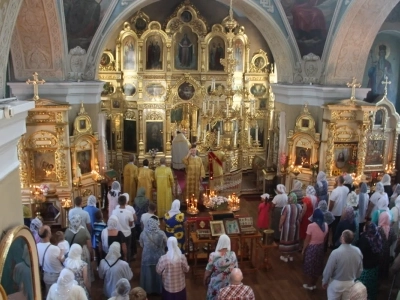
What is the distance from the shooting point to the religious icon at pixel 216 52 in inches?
551

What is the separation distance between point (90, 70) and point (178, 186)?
3.72 meters

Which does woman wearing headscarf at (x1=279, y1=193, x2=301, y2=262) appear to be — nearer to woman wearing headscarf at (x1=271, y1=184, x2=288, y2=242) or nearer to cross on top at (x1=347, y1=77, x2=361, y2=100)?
woman wearing headscarf at (x1=271, y1=184, x2=288, y2=242)

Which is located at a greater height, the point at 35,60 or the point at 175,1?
the point at 175,1

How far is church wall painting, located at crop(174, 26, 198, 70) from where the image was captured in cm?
1388

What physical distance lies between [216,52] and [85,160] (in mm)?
6189

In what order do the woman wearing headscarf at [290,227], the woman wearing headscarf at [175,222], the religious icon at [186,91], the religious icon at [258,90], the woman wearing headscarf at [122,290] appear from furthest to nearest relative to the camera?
the religious icon at [258,90], the religious icon at [186,91], the woman wearing headscarf at [290,227], the woman wearing headscarf at [175,222], the woman wearing headscarf at [122,290]

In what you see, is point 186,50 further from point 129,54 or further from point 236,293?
point 236,293

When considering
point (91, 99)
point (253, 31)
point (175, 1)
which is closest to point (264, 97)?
point (253, 31)

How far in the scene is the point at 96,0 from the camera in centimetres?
961

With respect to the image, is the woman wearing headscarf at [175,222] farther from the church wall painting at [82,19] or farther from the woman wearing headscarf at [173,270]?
the church wall painting at [82,19]

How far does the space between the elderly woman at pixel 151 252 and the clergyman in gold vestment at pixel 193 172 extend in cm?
387

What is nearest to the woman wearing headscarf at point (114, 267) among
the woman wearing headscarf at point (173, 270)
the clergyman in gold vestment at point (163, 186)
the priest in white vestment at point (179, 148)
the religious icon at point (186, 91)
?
the woman wearing headscarf at point (173, 270)

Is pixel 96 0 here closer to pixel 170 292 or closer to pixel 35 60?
pixel 35 60

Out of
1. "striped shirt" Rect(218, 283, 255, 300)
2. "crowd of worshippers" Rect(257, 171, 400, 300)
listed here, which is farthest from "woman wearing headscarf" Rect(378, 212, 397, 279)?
"striped shirt" Rect(218, 283, 255, 300)
